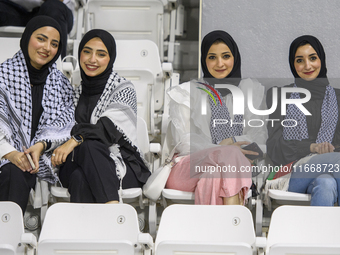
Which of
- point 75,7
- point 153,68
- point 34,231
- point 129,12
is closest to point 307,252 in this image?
point 34,231

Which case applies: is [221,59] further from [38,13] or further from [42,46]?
[38,13]

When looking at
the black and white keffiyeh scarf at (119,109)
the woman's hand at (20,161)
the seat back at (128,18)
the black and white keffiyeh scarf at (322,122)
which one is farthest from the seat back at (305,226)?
the seat back at (128,18)

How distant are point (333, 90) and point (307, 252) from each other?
1.11m

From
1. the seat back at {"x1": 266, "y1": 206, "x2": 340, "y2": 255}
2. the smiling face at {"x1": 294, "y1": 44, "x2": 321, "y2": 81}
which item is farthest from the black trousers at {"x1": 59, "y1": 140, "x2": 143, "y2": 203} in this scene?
the smiling face at {"x1": 294, "y1": 44, "x2": 321, "y2": 81}

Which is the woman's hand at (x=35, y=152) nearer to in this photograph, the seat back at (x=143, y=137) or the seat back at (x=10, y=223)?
the seat back at (x=10, y=223)

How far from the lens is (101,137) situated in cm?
241

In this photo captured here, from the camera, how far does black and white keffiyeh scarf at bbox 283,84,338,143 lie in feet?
8.55

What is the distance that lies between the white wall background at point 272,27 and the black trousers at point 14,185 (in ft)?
4.92

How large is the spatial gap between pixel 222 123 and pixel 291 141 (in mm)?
329

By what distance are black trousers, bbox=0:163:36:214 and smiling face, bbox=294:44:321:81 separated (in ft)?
4.60

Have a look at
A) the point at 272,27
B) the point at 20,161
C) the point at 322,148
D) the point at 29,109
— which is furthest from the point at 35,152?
the point at 272,27

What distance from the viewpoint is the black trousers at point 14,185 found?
231 cm

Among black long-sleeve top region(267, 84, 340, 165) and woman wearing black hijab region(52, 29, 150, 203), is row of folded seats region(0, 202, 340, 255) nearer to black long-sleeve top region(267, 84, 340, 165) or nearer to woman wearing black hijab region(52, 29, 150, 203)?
woman wearing black hijab region(52, 29, 150, 203)

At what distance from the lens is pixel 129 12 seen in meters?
3.42
